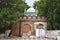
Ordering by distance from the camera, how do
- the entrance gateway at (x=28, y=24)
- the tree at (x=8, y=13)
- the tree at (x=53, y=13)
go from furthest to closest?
the entrance gateway at (x=28, y=24) < the tree at (x=53, y=13) < the tree at (x=8, y=13)

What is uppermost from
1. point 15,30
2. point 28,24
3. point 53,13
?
point 53,13

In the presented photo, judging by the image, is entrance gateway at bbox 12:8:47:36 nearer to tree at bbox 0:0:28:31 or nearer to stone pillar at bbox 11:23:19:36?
stone pillar at bbox 11:23:19:36

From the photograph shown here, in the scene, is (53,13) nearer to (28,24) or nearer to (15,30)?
(28,24)

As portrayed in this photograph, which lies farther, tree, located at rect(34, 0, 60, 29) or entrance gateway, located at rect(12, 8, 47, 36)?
entrance gateway, located at rect(12, 8, 47, 36)

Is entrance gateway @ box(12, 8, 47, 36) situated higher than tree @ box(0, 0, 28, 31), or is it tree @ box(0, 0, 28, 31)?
tree @ box(0, 0, 28, 31)

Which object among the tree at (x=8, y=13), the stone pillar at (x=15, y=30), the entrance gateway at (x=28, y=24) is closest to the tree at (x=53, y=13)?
the entrance gateway at (x=28, y=24)

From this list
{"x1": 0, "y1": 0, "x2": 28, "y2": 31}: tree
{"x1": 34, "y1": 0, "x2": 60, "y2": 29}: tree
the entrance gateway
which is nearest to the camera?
{"x1": 0, "y1": 0, "x2": 28, "y2": 31}: tree

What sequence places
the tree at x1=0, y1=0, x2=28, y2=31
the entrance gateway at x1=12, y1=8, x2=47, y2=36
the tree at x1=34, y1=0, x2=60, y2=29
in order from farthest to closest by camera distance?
the entrance gateway at x1=12, y1=8, x2=47, y2=36, the tree at x1=34, y1=0, x2=60, y2=29, the tree at x1=0, y1=0, x2=28, y2=31

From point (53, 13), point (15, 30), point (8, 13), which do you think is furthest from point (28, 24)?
point (8, 13)

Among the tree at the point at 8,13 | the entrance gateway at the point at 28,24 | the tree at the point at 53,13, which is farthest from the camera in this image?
the entrance gateway at the point at 28,24

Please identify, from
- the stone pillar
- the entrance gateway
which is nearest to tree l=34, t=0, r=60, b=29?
the entrance gateway

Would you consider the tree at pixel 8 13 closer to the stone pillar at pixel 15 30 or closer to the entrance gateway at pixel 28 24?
the entrance gateway at pixel 28 24


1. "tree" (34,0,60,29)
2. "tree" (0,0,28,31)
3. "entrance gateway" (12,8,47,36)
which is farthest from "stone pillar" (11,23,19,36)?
"tree" (34,0,60,29)

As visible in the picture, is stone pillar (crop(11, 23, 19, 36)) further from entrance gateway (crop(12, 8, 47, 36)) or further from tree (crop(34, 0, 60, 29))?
tree (crop(34, 0, 60, 29))
